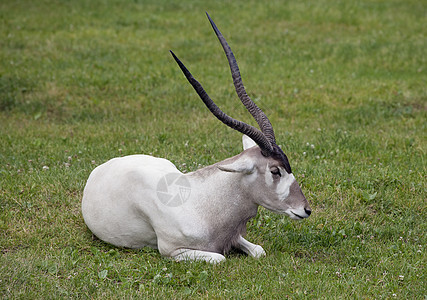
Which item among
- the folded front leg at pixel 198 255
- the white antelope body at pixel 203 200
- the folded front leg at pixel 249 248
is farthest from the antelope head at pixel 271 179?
the folded front leg at pixel 198 255

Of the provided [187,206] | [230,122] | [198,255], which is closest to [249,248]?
[198,255]

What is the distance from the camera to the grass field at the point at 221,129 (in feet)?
17.8

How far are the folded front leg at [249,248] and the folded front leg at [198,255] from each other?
1.20ft

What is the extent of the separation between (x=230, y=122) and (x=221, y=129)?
488cm

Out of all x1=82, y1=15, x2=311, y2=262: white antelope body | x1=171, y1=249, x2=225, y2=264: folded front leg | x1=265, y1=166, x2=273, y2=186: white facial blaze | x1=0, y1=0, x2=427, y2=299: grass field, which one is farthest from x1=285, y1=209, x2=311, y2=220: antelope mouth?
x1=171, y1=249, x2=225, y2=264: folded front leg

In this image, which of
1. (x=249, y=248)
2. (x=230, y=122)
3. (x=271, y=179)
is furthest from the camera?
(x=249, y=248)

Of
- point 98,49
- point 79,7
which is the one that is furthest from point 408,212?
point 79,7

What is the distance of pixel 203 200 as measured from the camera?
18.7ft

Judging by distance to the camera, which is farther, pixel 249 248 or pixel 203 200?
pixel 249 248

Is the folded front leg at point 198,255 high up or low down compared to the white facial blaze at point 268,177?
down

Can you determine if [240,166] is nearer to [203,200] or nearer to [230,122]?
[230,122]

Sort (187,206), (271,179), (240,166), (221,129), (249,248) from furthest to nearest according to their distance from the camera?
(221,129)
(249,248)
(187,206)
(271,179)
(240,166)

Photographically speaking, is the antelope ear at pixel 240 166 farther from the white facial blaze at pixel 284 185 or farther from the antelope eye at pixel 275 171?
the white facial blaze at pixel 284 185

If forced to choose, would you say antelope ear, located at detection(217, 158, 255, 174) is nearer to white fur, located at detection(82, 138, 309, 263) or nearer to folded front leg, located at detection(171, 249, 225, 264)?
white fur, located at detection(82, 138, 309, 263)
